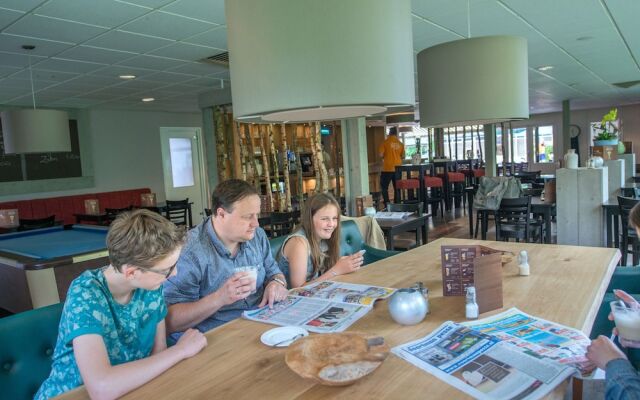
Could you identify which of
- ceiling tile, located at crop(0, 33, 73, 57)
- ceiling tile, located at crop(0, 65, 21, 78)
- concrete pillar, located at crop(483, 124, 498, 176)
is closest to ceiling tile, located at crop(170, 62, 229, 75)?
ceiling tile, located at crop(0, 33, 73, 57)

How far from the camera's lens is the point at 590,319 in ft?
5.74

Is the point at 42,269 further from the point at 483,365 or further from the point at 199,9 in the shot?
the point at 483,365

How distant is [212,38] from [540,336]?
4385mm

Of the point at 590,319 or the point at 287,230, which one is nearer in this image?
the point at 590,319

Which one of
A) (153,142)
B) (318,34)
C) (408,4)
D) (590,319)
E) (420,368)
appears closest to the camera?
(318,34)

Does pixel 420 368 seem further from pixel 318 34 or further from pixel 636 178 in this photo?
pixel 636 178

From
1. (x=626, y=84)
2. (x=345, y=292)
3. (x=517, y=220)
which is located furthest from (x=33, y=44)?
(x=626, y=84)

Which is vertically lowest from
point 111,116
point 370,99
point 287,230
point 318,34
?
point 287,230

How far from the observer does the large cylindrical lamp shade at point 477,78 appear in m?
1.92

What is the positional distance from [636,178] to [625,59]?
7.28ft

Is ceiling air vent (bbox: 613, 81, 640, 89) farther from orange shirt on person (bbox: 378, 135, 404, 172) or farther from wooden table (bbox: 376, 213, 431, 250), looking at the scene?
wooden table (bbox: 376, 213, 431, 250)

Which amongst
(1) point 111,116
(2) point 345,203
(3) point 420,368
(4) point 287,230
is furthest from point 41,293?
(1) point 111,116

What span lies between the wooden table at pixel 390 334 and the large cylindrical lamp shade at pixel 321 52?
77cm

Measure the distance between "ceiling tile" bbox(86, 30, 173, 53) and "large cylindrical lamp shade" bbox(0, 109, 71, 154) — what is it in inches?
47.3
